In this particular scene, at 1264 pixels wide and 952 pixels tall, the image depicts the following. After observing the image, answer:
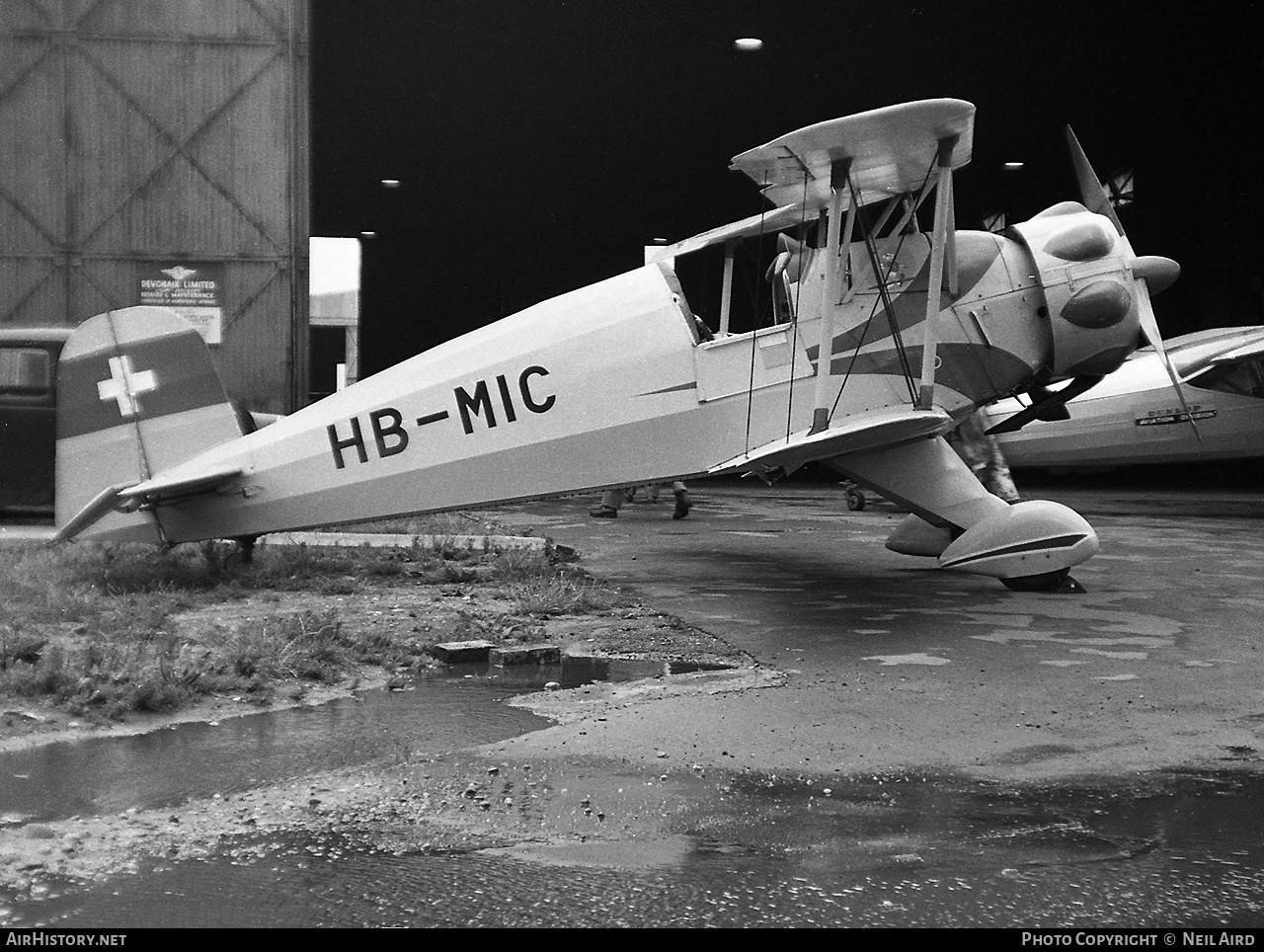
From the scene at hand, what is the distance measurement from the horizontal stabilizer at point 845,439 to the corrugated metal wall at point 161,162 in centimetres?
1091

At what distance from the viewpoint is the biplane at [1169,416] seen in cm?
1853

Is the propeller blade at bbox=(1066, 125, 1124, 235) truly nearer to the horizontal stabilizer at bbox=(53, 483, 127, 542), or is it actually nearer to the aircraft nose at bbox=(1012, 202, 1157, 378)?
the aircraft nose at bbox=(1012, 202, 1157, 378)

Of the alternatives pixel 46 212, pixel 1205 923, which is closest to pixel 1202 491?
pixel 46 212

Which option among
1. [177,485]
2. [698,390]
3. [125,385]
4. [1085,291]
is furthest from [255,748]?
[1085,291]

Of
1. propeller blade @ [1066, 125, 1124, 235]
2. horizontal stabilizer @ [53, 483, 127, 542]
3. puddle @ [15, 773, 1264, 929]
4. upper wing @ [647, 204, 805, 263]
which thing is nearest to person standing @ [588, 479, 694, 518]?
upper wing @ [647, 204, 805, 263]

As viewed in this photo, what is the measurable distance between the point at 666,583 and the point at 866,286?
267 centimetres

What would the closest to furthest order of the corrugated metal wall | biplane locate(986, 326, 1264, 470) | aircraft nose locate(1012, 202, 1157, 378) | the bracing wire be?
the bracing wire < aircraft nose locate(1012, 202, 1157, 378) < the corrugated metal wall < biplane locate(986, 326, 1264, 470)

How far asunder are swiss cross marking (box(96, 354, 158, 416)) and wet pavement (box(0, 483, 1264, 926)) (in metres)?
3.88

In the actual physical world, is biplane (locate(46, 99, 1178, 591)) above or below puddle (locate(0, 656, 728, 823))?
above

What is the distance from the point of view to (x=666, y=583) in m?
9.72

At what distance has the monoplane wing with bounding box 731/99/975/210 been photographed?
7.78m

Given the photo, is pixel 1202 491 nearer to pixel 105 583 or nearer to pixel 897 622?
pixel 897 622

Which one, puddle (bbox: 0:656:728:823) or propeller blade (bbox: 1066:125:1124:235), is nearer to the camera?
puddle (bbox: 0:656:728:823)

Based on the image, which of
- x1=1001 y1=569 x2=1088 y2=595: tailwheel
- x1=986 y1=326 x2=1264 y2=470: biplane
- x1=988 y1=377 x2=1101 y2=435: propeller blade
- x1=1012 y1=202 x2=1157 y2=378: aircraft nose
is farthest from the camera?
x1=986 y1=326 x2=1264 y2=470: biplane
